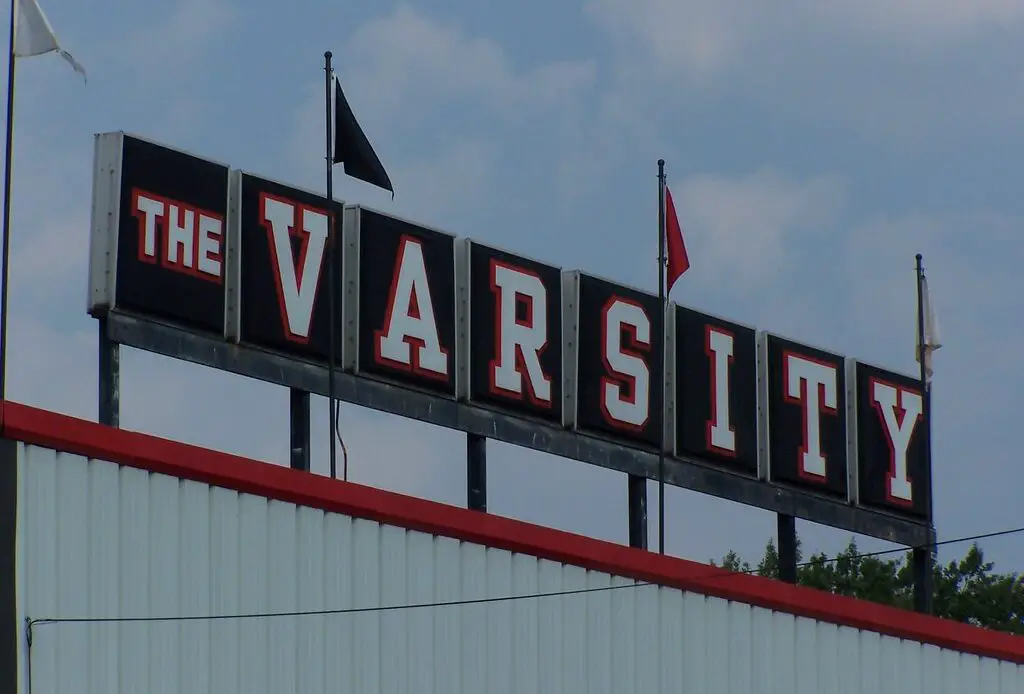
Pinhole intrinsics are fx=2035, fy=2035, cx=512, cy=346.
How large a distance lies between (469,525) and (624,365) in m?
5.88

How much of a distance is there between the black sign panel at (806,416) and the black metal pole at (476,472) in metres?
5.32

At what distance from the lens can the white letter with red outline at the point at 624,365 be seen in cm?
2628

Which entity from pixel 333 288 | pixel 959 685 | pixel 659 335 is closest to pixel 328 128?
pixel 333 288

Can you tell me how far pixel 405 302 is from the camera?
2433 cm

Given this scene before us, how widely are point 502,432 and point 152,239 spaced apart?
17.5 feet

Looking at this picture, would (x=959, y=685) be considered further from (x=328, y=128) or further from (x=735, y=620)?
(x=328, y=128)

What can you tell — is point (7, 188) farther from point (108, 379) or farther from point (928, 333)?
point (928, 333)

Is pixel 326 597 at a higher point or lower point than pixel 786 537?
lower

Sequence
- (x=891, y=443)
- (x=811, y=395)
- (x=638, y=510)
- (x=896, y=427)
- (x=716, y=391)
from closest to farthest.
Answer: (x=638, y=510) < (x=716, y=391) < (x=811, y=395) < (x=891, y=443) < (x=896, y=427)

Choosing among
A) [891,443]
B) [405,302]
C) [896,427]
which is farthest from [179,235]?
[896,427]

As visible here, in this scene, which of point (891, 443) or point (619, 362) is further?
point (891, 443)

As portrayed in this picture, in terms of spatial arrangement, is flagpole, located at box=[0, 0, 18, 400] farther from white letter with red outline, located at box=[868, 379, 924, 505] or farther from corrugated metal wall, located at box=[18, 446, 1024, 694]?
white letter with red outline, located at box=[868, 379, 924, 505]

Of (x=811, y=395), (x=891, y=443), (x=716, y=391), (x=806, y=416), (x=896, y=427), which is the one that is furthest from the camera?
(x=896, y=427)

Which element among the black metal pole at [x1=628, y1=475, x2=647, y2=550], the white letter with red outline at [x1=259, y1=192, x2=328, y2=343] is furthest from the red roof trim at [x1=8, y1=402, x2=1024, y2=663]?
the white letter with red outline at [x1=259, y1=192, x2=328, y2=343]
